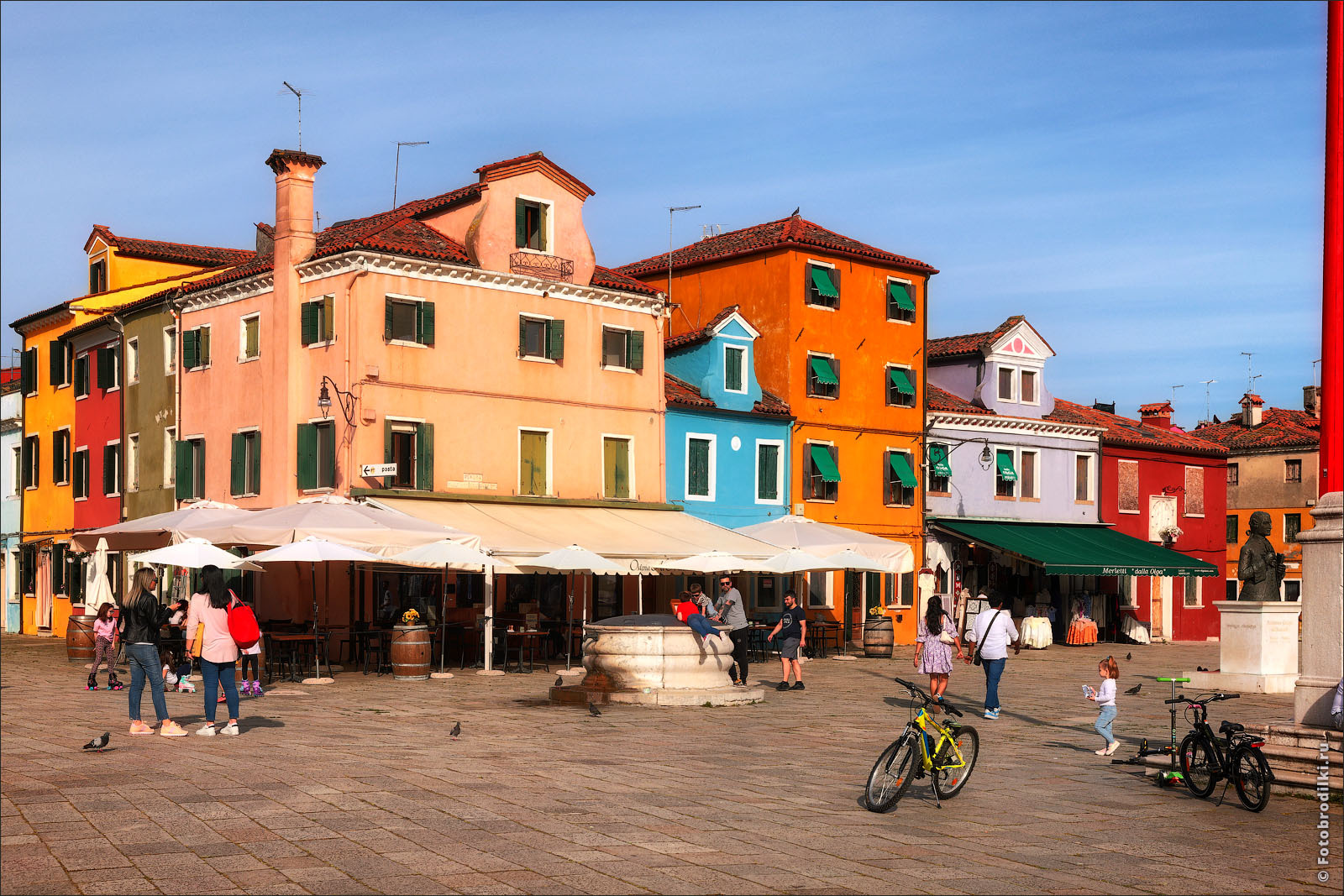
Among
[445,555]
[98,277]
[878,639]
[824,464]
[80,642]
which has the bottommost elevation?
[878,639]

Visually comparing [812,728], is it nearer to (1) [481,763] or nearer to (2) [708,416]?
(1) [481,763]

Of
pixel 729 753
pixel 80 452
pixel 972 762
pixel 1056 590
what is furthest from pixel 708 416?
pixel 972 762

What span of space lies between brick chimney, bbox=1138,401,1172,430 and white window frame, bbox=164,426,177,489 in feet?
121

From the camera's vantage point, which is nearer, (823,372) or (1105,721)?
(1105,721)

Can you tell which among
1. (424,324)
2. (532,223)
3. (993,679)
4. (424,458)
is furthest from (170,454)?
(993,679)

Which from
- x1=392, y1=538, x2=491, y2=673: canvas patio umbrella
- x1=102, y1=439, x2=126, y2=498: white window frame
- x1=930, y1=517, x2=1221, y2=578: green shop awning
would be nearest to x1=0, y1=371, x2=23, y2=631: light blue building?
x1=102, y1=439, x2=126, y2=498: white window frame

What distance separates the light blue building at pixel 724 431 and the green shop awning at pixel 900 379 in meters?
4.03

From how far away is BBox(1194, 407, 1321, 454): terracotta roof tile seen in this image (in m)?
64.1

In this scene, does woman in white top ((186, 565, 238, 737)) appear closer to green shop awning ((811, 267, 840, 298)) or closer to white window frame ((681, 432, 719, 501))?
white window frame ((681, 432, 719, 501))

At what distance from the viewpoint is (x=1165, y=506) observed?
50188 mm

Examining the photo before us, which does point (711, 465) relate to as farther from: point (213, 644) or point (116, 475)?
point (213, 644)

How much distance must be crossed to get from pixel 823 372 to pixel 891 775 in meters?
28.7

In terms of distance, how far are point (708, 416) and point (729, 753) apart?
74.8 ft

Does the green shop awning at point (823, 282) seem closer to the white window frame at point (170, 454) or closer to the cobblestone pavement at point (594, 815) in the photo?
the white window frame at point (170, 454)
